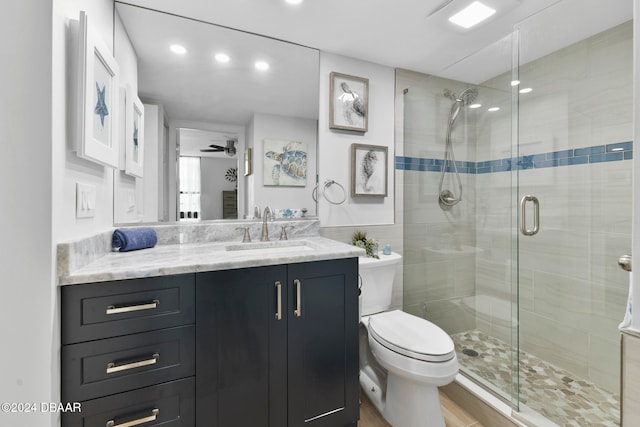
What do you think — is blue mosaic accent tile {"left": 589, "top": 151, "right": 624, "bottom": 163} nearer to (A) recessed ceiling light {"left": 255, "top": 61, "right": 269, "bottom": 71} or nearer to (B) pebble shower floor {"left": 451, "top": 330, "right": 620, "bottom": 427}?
(B) pebble shower floor {"left": 451, "top": 330, "right": 620, "bottom": 427}

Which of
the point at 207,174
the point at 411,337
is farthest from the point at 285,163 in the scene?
the point at 411,337

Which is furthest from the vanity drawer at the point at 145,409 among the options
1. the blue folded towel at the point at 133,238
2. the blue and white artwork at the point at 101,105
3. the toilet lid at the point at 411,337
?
the blue and white artwork at the point at 101,105

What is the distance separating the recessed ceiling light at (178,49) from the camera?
5.33 feet

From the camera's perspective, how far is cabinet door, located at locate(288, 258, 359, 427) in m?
1.31

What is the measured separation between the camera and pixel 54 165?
907 millimetres

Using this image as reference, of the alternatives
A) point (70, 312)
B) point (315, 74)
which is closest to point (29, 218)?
point (70, 312)

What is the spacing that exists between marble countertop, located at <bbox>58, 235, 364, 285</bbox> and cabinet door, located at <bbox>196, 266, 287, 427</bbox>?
5cm

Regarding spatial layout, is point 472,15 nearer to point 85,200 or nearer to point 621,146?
point 621,146

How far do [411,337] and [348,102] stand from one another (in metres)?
1.55

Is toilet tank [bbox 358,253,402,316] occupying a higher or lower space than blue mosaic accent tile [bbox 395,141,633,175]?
lower

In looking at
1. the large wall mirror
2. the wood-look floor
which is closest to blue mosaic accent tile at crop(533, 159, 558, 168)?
the large wall mirror

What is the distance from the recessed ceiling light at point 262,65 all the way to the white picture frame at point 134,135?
0.71 meters

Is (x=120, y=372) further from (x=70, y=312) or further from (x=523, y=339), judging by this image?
(x=523, y=339)

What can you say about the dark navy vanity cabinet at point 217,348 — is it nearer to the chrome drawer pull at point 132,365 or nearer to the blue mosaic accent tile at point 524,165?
the chrome drawer pull at point 132,365
